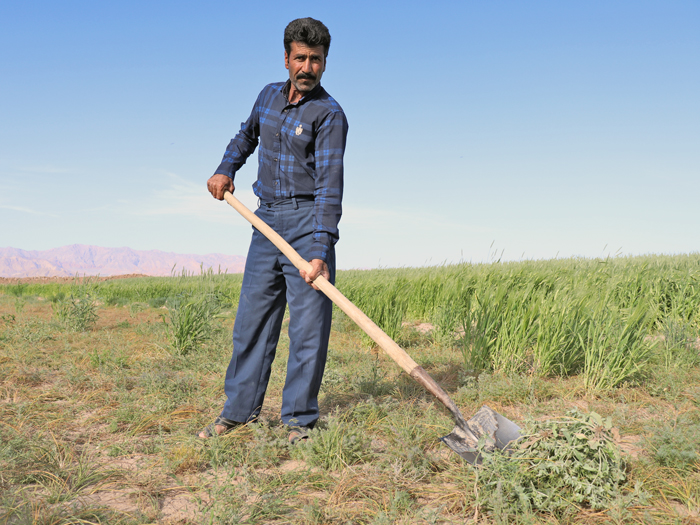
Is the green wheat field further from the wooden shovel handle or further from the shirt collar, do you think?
the shirt collar

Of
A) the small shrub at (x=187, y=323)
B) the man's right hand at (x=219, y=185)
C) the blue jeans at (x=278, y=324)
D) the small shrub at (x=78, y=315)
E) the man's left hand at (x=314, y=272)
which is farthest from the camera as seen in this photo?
the small shrub at (x=78, y=315)

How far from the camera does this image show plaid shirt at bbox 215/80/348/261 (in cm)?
281

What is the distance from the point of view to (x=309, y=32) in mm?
2764

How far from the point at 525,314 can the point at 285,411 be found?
7.37ft

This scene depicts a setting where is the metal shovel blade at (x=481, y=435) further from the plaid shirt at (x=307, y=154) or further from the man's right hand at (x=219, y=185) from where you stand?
the man's right hand at (x=219, y=185)

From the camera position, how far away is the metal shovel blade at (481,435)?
234 centimetres

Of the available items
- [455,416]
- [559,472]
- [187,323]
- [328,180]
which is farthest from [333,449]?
[187,323]

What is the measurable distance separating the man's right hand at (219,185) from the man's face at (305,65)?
2.67 feet

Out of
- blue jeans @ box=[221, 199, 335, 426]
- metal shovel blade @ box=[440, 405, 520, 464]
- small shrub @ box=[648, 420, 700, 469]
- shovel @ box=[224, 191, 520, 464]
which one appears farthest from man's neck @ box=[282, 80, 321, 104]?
small shrub @ box=[648, 420, 700, 469]

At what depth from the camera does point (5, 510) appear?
6.95 ft

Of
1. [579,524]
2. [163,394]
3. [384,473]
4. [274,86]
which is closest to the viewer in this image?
[579,524]

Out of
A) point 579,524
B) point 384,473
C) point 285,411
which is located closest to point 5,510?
point 285,411

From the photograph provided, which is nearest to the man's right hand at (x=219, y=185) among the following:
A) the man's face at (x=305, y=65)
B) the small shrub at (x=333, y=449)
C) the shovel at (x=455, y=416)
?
the man's face at (x=305, y=65)

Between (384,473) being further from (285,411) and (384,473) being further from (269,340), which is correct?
(269,340)
